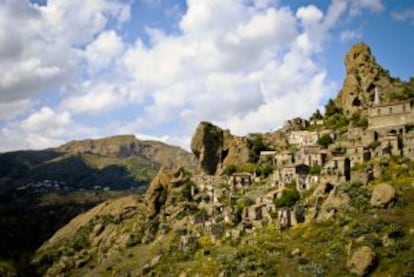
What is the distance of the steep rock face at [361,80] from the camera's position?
434 ft

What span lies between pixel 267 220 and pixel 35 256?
105m

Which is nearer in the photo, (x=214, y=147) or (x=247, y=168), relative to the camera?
(x=247, y=168)

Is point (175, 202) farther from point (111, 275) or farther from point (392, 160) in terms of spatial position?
point (392, 160)

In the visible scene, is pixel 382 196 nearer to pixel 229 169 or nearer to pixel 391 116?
pixel 391 116

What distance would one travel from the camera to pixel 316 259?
258ft

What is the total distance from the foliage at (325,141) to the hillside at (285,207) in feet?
1.04

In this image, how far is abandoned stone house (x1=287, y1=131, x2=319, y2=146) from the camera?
129900 millimetres

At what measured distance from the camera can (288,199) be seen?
331ft

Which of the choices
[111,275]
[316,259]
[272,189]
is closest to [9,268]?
[111,275]

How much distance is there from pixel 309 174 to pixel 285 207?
11.9 m

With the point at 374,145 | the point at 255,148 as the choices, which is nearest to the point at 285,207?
the point at 374,145

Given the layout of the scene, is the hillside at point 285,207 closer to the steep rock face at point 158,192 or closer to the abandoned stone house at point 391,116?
the abandoned stone house at point 391,116

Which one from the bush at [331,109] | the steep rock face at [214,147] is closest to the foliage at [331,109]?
the bush at [331,109]

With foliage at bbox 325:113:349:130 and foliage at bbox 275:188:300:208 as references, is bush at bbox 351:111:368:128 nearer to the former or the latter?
foliage at bbox 325:113:349:130
